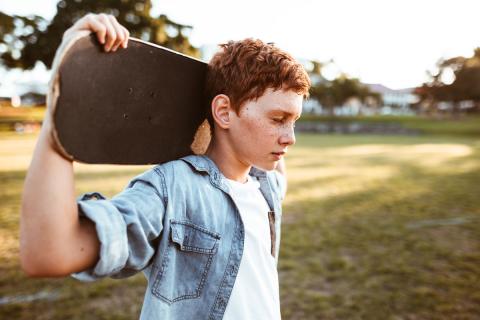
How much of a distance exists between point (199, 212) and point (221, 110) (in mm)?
399

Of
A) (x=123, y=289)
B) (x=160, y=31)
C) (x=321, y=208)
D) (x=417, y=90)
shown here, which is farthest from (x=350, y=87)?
(x=123, y=289)

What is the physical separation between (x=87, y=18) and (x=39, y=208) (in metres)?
0.47

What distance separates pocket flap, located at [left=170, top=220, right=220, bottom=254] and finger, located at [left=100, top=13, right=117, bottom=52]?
0.52m

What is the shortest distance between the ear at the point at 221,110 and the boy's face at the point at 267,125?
2 centimetres

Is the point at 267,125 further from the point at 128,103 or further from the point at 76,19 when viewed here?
the point at 76,19

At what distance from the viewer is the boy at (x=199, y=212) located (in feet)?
2.64

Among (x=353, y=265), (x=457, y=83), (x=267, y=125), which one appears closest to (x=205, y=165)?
(x=267, y=125)

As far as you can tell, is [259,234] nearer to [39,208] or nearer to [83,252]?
[83,252]

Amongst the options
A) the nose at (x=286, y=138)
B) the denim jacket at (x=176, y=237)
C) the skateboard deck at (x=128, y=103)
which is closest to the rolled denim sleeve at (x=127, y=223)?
the denim jacket at (x=176, y=237)

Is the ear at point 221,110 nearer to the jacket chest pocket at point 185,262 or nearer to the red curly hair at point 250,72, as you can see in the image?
the red curly hair at point 250,72

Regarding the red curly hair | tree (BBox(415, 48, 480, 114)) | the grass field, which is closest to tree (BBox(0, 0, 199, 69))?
the grass field

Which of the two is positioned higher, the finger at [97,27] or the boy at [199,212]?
the finger at [97,27]

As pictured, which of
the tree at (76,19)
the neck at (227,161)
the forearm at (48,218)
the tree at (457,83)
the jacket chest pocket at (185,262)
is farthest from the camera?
the tree at (457,83)

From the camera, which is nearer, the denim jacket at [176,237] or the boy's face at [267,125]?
the denim jacket at [176,237]
